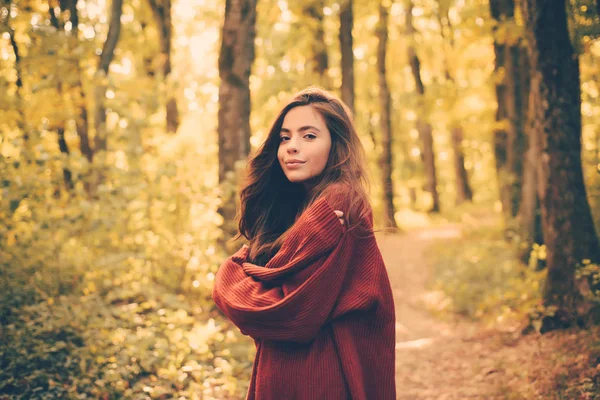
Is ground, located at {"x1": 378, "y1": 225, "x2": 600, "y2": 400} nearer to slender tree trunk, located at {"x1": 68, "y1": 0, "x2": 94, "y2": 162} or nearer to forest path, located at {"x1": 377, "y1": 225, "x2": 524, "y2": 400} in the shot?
forest path, located at {"x1": 377, "y1": 225, "x2": 524, "y2": 400}

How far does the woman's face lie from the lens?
2.63 metres

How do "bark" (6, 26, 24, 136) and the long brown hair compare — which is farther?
"bark" (6, 26, 24, 136)

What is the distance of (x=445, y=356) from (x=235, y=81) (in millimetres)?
4624

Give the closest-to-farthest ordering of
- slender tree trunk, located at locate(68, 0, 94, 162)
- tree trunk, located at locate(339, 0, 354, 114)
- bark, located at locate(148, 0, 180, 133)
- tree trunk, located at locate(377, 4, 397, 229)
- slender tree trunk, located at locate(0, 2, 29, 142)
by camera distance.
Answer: slender tree trunk, located at locate(0, 2, 29, 142) < slender tree trunk, located at locate(68, 0, 94, 162) < tree trunk, located at locate(339, 0, 354, 114) < bark, located at locate(148, 0, 180, 133) < tree trunk, located at locate(377, 4, 397, 229)

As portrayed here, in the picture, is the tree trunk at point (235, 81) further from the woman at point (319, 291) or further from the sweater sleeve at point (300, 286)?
the sweater sleeve at point (300, 286)

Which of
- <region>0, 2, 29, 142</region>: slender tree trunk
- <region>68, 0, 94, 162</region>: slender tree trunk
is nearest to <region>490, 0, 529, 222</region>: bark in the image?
<region>68, 0, 94, 162</region>: slender tree trunk

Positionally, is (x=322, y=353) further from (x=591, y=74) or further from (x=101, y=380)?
(x=591, y=74)

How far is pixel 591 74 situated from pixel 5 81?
8.95 meters

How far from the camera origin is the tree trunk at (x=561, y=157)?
5.80 meters

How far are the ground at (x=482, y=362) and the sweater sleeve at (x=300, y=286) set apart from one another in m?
1.12

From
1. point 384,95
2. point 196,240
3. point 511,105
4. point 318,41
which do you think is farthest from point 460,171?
point 196,240

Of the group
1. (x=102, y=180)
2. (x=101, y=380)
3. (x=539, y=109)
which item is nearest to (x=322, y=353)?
(x=101, y=380)

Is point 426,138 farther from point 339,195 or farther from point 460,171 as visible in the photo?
point 339,195

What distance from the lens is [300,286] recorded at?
219 cm
